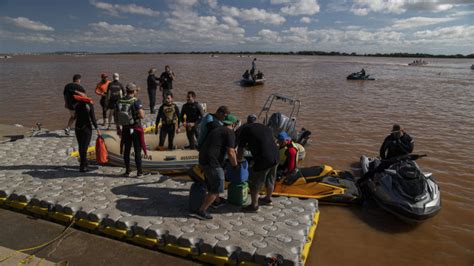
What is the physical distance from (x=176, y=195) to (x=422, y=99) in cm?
1937

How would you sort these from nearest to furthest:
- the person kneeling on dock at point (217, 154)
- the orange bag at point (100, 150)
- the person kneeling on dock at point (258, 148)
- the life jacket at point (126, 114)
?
the person kneeling on dock at point (217, 154) → the person kneeling on dock at point (258, 148) → the life jacket at point (126, 114) → the orange bag at point (100, 150)

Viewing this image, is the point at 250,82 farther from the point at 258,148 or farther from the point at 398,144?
the point at 258,148

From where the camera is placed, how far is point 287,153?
595 cm

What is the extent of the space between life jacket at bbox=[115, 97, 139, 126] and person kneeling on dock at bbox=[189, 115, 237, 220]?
1.85 meters

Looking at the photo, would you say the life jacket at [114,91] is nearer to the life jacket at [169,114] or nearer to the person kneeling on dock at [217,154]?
the life jacket at [169,114]

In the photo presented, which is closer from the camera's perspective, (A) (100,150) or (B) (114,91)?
(A) (100,150)

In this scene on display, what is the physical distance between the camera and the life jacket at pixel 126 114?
5.54 metres

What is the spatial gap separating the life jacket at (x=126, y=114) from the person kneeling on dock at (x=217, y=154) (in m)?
1.85

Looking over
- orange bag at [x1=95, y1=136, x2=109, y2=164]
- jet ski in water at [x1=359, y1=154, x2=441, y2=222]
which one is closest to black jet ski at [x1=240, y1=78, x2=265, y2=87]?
jet ski in water at [x1=359, y1=154, x2=441, y2=222]

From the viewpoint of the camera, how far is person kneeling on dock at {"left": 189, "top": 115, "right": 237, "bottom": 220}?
4301 millimetres

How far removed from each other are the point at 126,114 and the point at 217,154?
2091mm

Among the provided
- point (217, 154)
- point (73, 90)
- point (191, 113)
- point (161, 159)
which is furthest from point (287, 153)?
point (73, 90)

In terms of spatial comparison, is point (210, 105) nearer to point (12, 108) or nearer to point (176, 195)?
point (12, 108)

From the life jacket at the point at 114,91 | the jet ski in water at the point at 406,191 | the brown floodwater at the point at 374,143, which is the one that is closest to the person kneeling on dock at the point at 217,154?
the brown floodwater at the point at 374,143
